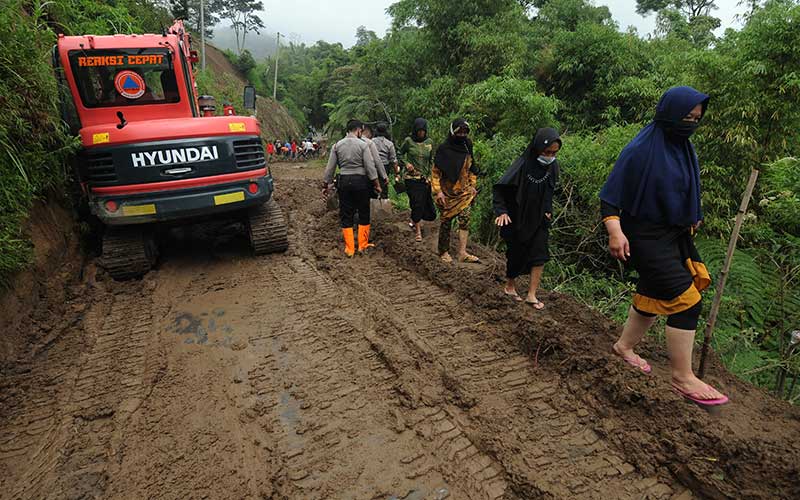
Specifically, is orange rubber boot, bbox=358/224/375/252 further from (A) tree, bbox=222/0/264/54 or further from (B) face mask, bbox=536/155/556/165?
(A) tree, bbox=222/0/264/54

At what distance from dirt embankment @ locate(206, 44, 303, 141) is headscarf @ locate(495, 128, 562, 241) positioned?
2933 centimetres

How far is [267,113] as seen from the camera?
34281mm

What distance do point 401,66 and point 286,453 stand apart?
13767mm

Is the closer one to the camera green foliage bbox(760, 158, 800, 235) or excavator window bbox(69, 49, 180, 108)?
green foliage bbox(760, 158, 800, 235)

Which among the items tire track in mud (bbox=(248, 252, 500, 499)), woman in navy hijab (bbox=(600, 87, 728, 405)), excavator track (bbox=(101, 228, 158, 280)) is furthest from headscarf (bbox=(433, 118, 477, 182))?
excavator track (bbox=(101, 228, 158, 280))

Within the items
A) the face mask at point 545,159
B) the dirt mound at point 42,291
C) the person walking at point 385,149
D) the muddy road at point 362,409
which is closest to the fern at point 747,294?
the muddy road at point 362,409

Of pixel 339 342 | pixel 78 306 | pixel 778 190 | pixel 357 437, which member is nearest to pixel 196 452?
pixel 357 437

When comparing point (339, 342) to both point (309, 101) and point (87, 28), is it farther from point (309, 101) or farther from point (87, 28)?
point (309, 101)

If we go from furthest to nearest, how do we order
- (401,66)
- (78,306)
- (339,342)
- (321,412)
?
(401,66) → (78,306) → (339,342) → (321,412)

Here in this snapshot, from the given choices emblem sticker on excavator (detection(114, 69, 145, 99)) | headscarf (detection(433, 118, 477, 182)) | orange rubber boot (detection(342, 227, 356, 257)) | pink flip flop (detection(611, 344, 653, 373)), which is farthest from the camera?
orange rubber boot (detection(342, 227, 356, 257))

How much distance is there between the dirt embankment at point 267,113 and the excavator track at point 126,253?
2725 centimetres

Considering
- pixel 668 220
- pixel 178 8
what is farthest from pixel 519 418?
pixel 178 8

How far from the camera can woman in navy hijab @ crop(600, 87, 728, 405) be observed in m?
2.48

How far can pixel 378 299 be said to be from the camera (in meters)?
4.19
